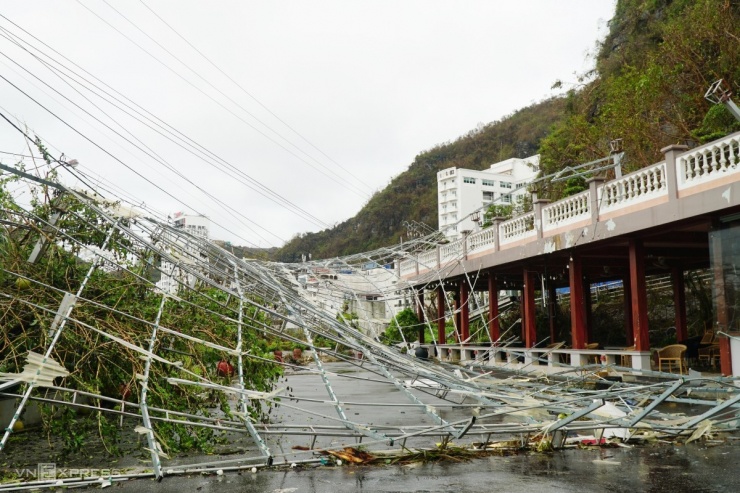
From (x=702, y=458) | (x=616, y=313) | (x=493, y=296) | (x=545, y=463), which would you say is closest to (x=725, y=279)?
(x=702, y=458)

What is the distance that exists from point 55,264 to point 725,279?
10.4 m

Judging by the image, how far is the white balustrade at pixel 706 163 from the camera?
419 inches

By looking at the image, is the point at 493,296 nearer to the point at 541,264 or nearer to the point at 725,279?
the point at 541,264

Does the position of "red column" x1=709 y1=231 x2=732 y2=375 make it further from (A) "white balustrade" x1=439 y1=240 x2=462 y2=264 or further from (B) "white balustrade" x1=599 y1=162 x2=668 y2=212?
(A) "white balustrade" x1=439 y1=240 x2=462 y2=264

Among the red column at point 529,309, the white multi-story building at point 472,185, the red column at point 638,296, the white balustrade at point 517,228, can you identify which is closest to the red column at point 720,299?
the red column at point 638,296

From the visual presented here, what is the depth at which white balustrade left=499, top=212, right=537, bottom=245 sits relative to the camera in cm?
1725

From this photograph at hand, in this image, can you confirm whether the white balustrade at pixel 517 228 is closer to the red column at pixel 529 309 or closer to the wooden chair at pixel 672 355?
the red column at pixel 529 309

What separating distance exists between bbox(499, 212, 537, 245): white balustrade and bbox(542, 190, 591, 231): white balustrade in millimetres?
743

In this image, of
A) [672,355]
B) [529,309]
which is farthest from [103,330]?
[529,309]

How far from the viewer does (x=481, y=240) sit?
65.9 ft

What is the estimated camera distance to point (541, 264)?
1839 centimetres

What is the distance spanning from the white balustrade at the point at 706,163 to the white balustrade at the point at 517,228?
5303 mm

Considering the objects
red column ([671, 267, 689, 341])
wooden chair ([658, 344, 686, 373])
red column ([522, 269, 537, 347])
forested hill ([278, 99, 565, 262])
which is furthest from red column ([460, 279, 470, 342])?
forested hill ([278, 99, 565, 262])

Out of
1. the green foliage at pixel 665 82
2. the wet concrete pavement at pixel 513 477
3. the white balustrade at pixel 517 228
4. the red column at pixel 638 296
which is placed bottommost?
the wet concrete pavement at pixel 513 477
